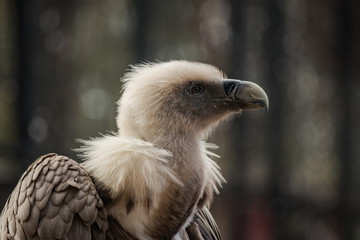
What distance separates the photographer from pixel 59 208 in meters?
2.30

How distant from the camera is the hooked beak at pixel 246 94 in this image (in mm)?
2533

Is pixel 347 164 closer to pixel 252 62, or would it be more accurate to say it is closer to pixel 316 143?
pixel 316 143

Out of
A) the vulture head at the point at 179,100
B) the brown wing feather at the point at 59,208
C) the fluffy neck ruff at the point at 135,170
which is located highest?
the vulture head at the point at 179,100

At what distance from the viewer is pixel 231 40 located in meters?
5.57

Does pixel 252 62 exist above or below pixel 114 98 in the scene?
above

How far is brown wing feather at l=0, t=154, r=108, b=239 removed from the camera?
229 cm

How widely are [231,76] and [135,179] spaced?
3.34 m

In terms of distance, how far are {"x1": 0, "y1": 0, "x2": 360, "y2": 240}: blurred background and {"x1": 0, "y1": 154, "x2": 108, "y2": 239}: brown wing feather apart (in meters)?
2.93

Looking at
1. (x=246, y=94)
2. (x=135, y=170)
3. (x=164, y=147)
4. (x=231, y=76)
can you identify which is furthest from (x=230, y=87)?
(x=231, y=76)

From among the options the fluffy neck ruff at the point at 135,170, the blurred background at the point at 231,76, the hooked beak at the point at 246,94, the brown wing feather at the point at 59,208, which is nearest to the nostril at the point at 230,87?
the hooked beak at the point at 246,94

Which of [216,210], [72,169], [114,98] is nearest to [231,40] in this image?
[114,98]

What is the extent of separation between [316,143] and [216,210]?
135 cm

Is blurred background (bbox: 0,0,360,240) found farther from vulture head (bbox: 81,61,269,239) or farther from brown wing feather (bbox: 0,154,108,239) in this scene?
brown wing feather (bbox: 0,154,108,239)

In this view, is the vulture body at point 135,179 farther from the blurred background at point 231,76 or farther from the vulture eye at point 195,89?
the blurred background at point 231,76
